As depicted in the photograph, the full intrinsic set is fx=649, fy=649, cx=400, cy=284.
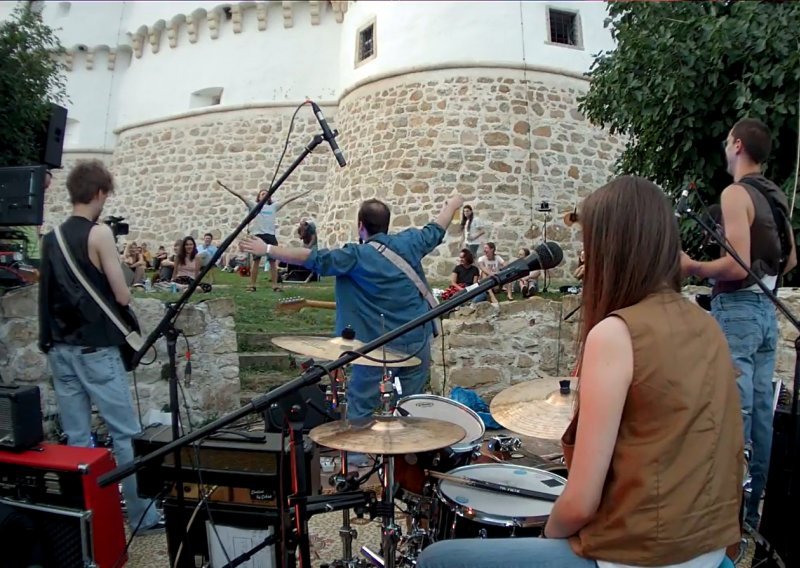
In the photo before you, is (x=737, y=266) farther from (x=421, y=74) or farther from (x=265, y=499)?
(x=421, y=74)

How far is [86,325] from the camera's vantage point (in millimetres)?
3324

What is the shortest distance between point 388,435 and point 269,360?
450cm

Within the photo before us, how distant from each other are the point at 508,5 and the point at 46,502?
13266mm

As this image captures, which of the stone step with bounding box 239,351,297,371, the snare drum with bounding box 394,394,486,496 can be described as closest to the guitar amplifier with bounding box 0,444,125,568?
the snare drum with bounding box 394,394,486,496

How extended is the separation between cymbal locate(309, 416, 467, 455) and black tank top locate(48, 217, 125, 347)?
1.51 m

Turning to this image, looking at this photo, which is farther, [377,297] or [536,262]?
[377,297]

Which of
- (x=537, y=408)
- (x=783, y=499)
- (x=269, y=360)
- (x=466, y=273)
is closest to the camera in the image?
(x=537, y=408)

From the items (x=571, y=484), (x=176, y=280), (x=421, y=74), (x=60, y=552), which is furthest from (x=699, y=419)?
(x=421, y=74)

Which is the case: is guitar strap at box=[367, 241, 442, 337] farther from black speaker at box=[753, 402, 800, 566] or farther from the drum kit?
black speaker at box=[753, 402, 800, 566]

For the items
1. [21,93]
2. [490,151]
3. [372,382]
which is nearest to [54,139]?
[21,93]

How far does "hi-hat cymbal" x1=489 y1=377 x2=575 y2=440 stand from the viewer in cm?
236

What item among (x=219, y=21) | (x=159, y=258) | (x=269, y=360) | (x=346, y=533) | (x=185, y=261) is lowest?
(x=346, y=533)

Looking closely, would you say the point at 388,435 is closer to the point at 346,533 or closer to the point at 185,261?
the point at 346,533

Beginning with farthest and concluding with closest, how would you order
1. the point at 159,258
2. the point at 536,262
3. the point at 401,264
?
the point at 159,258 < the point at 401,264 < the point at 536,262
